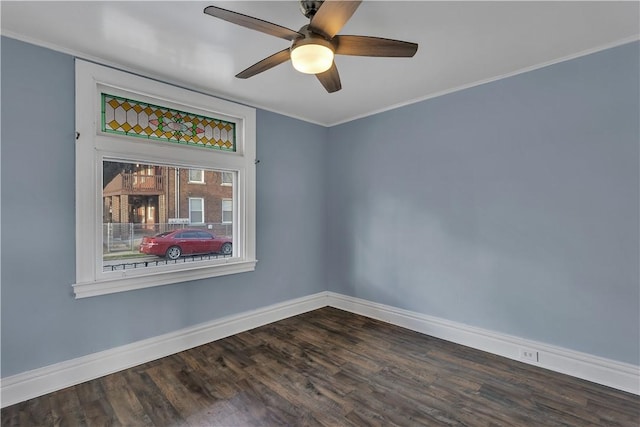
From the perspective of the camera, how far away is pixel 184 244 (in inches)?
123

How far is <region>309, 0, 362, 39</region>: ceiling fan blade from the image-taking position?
1384mm

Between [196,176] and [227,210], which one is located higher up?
[196,176]

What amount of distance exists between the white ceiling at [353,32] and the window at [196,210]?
1.13m

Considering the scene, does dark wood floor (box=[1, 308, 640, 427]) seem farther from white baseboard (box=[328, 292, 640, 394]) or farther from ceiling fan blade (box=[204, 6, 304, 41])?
ceiling fan blade (box=[204, 6, 304, 41])

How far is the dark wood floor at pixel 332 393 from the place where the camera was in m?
1.99

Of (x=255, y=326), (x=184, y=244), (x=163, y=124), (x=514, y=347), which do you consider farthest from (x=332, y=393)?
(x=163, y=124)

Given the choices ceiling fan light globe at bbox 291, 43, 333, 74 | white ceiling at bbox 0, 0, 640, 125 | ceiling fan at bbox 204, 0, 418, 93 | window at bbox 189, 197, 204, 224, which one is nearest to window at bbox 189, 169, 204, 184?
window at bbox 189, 197, 204, 224

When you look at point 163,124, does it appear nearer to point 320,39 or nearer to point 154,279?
point 154,279

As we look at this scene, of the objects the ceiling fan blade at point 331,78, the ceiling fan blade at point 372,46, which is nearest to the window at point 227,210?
the ceiling fan blade at point 331,78

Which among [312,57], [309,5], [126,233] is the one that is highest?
[309,5]

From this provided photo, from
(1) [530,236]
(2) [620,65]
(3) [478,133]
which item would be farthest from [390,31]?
(1) [530,236]

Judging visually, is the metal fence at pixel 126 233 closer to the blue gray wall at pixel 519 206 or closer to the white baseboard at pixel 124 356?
the white baseboard at pixel 124 356

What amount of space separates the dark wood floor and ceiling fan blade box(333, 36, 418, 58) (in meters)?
2.26

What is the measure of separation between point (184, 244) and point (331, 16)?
8.26 ft
